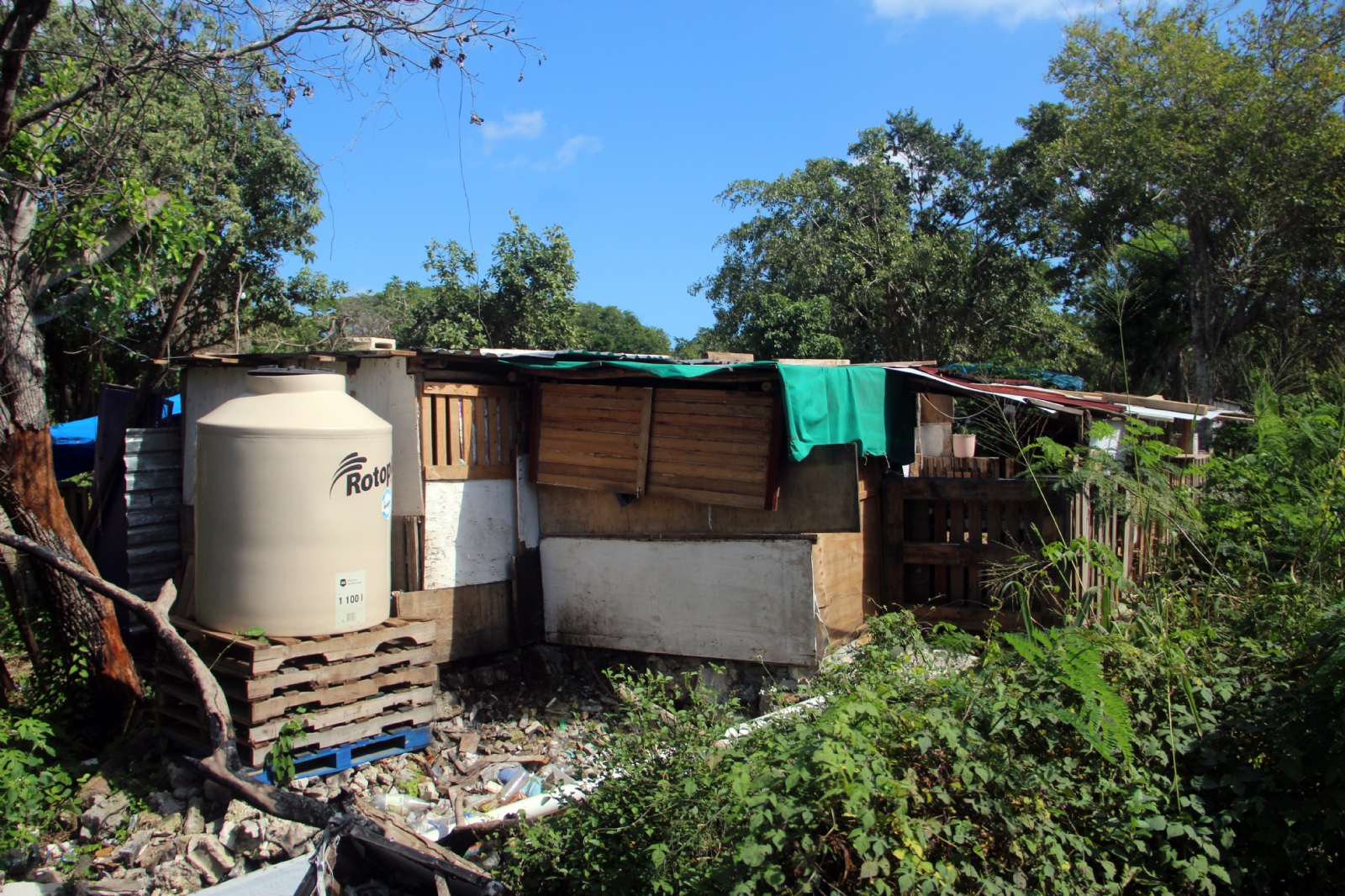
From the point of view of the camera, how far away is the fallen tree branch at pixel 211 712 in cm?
443

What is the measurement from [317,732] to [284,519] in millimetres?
1331

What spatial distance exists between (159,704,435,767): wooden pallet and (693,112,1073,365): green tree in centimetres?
1378

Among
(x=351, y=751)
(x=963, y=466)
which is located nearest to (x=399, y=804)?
(x=351, y=751)

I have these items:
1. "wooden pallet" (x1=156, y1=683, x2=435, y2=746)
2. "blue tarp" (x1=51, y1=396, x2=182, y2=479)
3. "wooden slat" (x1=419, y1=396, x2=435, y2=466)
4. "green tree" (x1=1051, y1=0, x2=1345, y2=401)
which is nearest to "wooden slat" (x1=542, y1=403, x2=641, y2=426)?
"wooden slat" (x1=419, y1=396, x2=435, y2=466)

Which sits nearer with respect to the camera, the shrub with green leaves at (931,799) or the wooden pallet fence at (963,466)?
the shrub with green leaves at (931,799)

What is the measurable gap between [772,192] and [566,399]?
584 inches

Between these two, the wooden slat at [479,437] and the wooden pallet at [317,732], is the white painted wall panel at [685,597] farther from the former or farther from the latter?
the wooden pallet at [317,732]

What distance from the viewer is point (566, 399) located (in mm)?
7547

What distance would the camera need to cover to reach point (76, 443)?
10.9 metres

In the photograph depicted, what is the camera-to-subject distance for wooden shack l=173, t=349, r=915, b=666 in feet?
21.6

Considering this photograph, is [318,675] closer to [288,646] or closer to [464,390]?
[288,646]

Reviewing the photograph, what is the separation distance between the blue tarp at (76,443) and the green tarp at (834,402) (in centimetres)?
645

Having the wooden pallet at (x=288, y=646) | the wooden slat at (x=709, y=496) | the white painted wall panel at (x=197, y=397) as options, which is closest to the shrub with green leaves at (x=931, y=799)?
the wooden pallet at (x=288, y=646)

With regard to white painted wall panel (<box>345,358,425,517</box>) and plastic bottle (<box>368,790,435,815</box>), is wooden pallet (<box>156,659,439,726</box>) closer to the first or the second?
plastic bottle (<box>368,790,435,815</box>)
